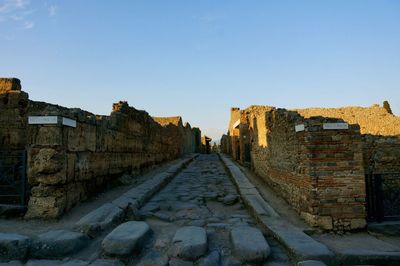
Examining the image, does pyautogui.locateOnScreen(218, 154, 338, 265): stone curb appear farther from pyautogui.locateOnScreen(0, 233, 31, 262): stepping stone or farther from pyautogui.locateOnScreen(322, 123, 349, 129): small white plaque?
pyautogui.locateOnScreen(0, 233, 31, 262): stepping stone

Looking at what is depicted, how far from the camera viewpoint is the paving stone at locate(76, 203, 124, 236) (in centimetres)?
402

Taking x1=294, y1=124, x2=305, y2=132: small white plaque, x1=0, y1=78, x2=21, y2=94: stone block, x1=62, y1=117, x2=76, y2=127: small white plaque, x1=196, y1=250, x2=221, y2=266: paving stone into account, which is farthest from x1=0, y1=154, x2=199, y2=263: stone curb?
x1=0, y1=78, x2=21, y2=94: stone block

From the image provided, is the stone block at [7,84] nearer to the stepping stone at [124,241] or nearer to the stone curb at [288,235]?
the stepping stone at [124,241]

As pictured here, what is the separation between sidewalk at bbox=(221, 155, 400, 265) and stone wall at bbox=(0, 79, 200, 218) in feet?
11.4

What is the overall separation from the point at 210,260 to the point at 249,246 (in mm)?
528

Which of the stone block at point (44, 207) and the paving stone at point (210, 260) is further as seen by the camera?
the stone block at point (44, 207)

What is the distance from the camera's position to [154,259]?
3352 millimetres

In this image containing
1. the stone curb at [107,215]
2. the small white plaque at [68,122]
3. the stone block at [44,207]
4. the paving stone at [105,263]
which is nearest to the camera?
the paving stone at [105,263]

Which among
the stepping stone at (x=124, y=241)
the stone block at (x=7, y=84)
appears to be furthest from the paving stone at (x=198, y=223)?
the stone block at (x=7, y=84)

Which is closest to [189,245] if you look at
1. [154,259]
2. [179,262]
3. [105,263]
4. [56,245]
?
[179,262]

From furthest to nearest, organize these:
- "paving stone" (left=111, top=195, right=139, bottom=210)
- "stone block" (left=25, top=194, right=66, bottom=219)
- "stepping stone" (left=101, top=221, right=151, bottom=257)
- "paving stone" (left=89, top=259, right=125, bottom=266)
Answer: "paving stone" (left=111, top=195, right=139, bottom=210) < "stone block" (left=25, top=194, right=66, bottom=219) < "stepping stone" (left=101, top=221, right=151, bottom=257) < "paving stone" (left=89, top=259, right=125, bottom=266)

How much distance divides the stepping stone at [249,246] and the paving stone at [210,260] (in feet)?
0.82

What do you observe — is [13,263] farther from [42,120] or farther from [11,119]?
[11,119]

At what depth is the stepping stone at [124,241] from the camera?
11.1ft
